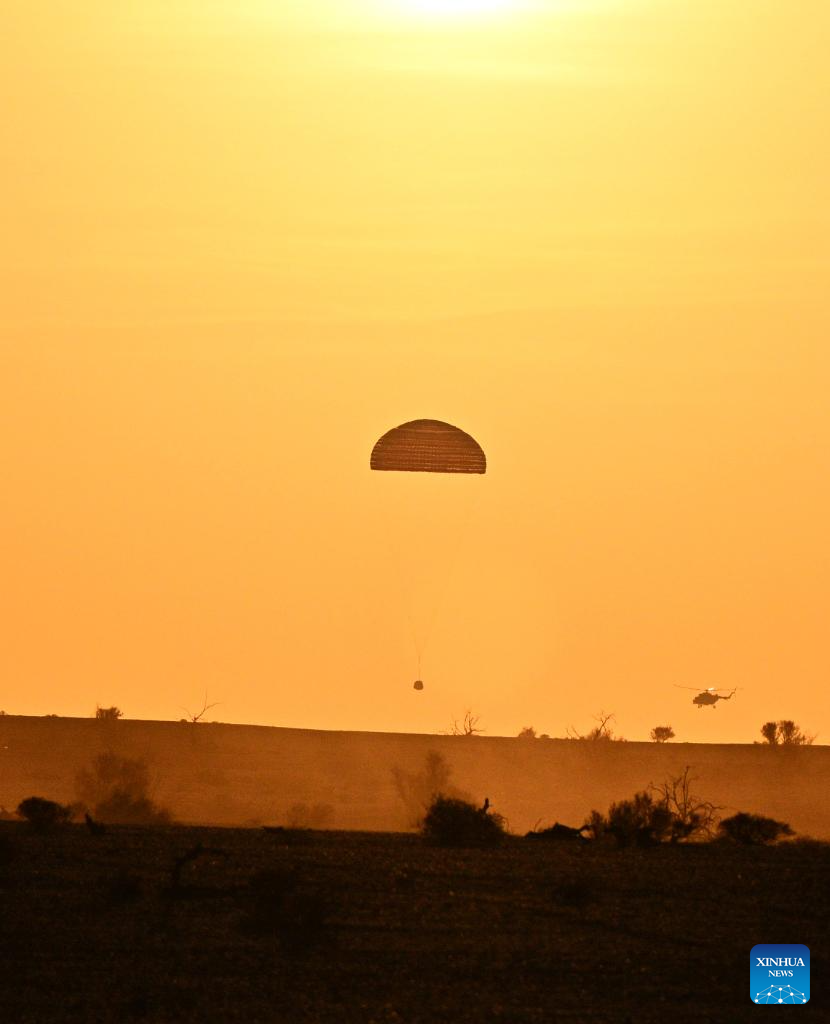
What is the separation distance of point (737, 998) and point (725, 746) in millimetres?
72795

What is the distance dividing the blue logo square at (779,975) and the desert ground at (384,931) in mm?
210

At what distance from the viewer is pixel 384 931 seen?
30281 mm

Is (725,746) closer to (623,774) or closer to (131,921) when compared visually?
(623,774)

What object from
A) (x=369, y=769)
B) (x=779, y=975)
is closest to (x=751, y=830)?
(x=779, y=975)

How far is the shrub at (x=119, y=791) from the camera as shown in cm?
7419

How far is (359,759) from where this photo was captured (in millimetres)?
95750

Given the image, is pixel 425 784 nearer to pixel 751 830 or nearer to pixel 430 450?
pixel 430 450

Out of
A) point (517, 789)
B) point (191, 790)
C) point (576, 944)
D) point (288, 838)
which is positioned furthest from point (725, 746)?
point (576, 944)

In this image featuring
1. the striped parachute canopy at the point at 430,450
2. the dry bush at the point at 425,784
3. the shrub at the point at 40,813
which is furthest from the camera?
the dry bush at the point at 425,784

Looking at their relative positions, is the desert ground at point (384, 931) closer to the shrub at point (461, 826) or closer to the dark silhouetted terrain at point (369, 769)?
the shrub at point (461, 826)

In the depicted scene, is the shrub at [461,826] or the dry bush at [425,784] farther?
the dry bush at [425,784]

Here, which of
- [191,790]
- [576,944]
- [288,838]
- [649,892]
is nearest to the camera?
[576,944]

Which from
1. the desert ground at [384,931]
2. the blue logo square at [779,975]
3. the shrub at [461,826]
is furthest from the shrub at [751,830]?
the blue logo square at [779,975]

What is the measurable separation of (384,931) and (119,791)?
2144 inches
